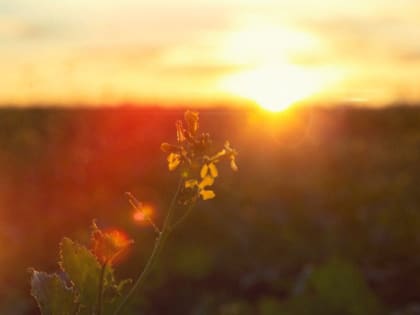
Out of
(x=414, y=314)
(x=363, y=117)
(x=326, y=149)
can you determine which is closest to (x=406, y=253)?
(x=414, y=314)

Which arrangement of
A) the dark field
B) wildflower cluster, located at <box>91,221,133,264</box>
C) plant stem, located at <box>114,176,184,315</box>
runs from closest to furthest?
plant stem, located at <box>114,176,184,315</box> < wildflower cluster, located at <box>91,221,133,264</box> < the dark field

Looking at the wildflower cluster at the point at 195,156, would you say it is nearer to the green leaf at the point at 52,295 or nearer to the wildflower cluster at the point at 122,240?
the wildflower cluster at the point at 122,240

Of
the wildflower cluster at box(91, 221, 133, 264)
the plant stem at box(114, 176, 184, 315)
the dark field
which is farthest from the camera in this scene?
the dark field

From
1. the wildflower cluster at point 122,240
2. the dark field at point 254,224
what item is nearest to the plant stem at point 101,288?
the wildflower cluster at point 122,240

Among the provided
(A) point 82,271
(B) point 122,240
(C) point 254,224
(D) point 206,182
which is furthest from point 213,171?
(C) point 254,224

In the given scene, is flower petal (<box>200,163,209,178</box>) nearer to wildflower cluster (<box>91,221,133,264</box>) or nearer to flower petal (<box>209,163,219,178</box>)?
flower petal (<box>209,163,219,178</box>)

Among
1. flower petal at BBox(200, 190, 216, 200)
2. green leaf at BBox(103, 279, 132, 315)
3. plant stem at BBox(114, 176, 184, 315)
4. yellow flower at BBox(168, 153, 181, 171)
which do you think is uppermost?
yellow flower at BBox(168, 153, 181, 171)

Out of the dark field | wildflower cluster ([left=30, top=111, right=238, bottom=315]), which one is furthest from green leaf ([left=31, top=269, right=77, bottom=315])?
the dark field
